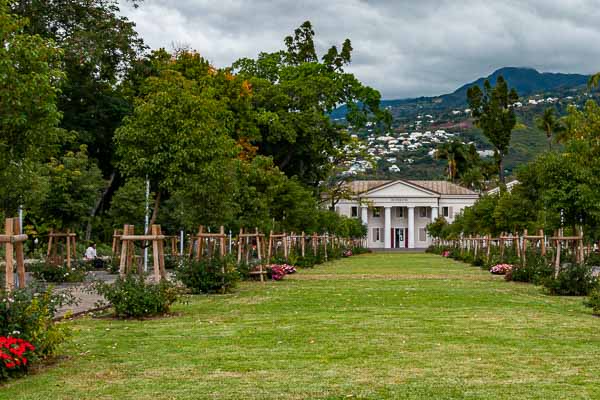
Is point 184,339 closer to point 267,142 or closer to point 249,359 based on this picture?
point 249,359

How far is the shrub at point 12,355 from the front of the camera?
32.6ft

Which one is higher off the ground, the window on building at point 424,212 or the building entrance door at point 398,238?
the window on building at point 424,212

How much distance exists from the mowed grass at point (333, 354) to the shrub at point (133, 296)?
0.36 m

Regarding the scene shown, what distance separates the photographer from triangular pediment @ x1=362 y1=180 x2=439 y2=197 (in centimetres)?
12825

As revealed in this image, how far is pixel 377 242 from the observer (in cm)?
13475

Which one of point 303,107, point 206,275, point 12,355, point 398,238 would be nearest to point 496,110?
point 303,107

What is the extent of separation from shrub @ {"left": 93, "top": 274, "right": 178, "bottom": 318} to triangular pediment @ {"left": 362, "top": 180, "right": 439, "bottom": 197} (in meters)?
111

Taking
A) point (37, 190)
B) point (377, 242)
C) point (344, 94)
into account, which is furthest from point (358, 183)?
point (37, 190)

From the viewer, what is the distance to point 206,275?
A: 24.2 meters

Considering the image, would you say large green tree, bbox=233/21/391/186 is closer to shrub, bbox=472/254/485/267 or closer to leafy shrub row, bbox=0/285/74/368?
shrub, bbox=472/254/485/267

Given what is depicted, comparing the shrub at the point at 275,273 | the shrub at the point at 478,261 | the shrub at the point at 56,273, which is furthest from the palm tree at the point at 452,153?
the shrub at the point at 56,273

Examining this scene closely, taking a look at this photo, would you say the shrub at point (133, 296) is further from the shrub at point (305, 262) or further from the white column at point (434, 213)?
the white column at point (434, 213)

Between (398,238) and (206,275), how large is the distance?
364 ft

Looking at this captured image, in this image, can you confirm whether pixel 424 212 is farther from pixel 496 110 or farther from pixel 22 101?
pixel 22 101
